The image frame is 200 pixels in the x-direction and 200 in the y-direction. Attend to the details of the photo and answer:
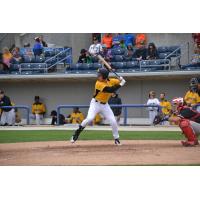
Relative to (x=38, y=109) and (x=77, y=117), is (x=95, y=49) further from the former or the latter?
(x=38, y=109)

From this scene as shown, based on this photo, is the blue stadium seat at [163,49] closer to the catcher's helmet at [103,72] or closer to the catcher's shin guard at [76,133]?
the catcher's helmet at [103,72]

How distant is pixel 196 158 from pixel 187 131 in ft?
3.18

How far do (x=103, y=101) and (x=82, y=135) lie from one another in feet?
2.18

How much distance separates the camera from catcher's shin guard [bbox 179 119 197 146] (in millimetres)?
11516

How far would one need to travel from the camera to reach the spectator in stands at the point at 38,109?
38.4ft

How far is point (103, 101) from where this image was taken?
1160 cm

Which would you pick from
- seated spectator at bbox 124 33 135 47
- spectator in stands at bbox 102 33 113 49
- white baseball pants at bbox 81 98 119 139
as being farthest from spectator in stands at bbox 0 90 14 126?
seated spectator at bbox 124 33 135 47

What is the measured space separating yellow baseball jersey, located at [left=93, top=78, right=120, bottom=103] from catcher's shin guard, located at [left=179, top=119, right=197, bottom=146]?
118 centimetres

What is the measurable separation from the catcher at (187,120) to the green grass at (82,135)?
36 cm

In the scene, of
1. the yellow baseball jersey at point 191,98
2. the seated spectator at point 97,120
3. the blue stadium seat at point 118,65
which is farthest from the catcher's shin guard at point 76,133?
the yellow baseball jersey at point 191,98

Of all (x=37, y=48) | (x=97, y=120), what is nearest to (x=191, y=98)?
(x=97, y=120)

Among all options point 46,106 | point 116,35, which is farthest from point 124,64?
point 46,106

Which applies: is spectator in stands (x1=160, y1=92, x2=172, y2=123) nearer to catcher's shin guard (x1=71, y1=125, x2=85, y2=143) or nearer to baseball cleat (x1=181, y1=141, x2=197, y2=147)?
baseball cleat (x1=181, y1=141, x2=197, y2=147)
